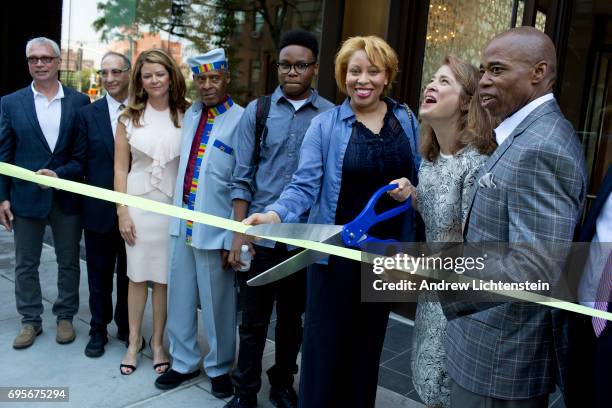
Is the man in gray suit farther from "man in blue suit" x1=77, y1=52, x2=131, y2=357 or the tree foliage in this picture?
the tree foliage

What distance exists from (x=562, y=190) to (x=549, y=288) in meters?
0.31

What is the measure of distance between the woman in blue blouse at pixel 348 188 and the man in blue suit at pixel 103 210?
6.05 feet

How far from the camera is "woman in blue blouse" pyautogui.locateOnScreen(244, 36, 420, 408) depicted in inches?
101

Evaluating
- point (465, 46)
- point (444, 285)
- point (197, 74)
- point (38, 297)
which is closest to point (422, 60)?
point (465, 46)

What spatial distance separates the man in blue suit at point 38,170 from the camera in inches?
156

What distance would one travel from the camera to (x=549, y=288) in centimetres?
169

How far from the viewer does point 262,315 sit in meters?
3.24

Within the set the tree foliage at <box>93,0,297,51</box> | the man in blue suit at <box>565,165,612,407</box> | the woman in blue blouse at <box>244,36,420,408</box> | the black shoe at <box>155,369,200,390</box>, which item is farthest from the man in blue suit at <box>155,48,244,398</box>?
the tree foliage at <box>93,0,297,51</box>

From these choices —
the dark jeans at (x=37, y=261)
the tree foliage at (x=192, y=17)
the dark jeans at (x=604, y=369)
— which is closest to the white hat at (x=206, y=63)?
the dark jeans at (x=37, y=261)

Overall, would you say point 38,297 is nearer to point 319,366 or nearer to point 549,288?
point 319,366

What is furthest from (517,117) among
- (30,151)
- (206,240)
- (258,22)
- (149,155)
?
(258,22)

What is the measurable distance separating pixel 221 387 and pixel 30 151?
2.13m

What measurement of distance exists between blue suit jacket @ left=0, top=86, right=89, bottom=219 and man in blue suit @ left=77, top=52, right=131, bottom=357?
128 millimetres

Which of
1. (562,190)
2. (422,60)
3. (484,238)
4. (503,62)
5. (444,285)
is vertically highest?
(422,60)
